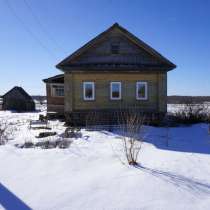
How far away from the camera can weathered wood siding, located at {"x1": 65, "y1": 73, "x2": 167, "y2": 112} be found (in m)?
16.7

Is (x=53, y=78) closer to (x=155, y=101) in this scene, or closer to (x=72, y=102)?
(x=72, y=102)

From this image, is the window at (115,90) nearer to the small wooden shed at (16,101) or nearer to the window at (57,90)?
the window at (57,90)

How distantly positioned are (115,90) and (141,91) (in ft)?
5.40

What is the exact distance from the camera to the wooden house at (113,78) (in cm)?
1662

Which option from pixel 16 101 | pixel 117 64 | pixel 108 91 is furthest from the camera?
pixel 16 101

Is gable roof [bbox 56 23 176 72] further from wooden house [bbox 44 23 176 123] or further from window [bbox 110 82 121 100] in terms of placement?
window [bbox 110 82 121 100]

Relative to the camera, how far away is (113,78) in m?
16.8

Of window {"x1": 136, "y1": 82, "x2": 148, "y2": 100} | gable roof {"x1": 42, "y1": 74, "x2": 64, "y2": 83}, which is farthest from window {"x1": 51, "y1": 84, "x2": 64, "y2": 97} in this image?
window {"x1": 136, "y1": 82, "x2": 148, "y2": 100}

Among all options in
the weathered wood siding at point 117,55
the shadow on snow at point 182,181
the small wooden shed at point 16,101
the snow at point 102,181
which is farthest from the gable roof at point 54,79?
the small wooden shed at point 16,101

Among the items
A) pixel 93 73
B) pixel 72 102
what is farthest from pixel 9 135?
pixel 93 73

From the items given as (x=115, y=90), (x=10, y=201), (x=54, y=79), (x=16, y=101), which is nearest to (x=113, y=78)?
(x=115, y=90)

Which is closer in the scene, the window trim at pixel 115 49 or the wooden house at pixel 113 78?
the wooden house at pixel 113 78

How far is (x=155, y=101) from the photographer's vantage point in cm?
1694

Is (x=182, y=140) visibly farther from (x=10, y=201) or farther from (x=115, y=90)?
(x=10, y=201)
